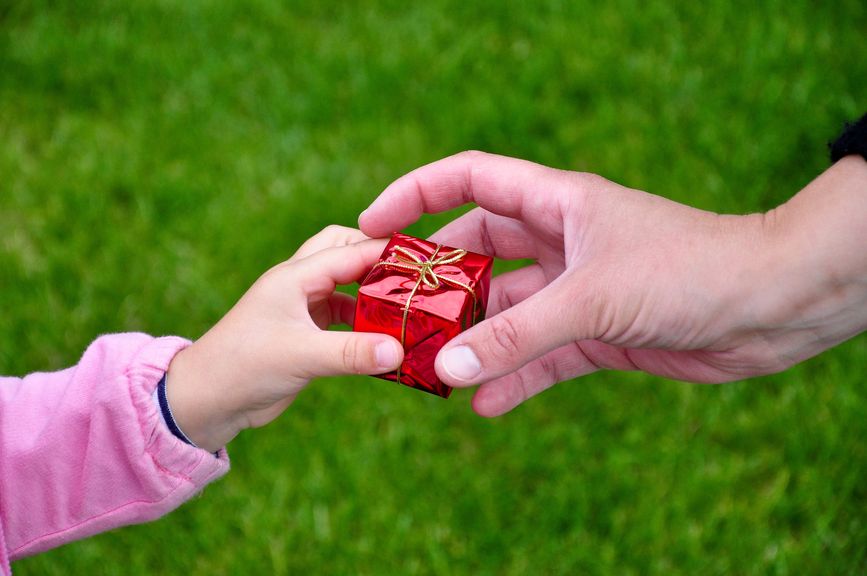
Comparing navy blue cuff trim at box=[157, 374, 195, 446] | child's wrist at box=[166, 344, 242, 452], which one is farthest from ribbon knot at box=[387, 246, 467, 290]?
navy blue cuff trim at box=[157, 374, 195, 446]

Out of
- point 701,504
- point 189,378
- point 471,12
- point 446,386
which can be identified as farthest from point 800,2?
point 189,378

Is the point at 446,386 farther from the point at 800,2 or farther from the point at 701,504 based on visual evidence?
the point at 800,2

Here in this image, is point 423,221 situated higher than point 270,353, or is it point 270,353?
point 270,353

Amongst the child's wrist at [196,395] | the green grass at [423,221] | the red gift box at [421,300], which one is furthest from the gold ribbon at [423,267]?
the green grass at [423,221]

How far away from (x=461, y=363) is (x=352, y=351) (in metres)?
0.22

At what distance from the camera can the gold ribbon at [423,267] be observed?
1766 millimetres

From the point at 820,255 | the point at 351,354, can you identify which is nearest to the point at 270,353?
the point at 351,354

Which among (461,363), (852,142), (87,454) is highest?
(852,142)

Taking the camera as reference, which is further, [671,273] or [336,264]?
[336,264]

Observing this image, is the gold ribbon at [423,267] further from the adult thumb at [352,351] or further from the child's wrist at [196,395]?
the child's wrist at [196,395]

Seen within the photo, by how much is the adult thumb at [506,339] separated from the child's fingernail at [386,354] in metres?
0.09

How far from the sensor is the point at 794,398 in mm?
2773

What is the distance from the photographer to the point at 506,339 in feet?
5.55

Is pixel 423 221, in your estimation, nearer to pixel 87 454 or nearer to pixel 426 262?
pixel 426 262
